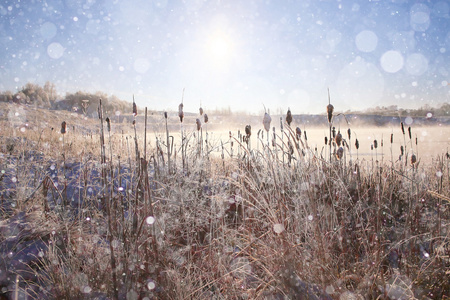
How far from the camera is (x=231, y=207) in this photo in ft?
8.51

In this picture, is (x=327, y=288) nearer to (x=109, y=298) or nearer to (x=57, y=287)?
(x=109, y=298)

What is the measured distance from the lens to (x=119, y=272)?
1.40 meters

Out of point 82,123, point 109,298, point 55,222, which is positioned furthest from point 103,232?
point 82,123

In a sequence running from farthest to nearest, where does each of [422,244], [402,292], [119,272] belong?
[422,244], [119,272], [402,292]

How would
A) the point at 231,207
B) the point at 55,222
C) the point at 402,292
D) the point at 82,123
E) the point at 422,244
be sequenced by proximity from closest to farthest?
the point at 402,292 < the point at 422,244 < the point at 55,222 < the point at 231,207 < the point at 82,123

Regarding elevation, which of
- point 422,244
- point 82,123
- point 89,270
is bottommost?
point 422,244

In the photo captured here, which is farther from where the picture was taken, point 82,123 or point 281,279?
point 82,123

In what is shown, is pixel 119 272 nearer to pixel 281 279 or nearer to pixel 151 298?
pixel 151 298

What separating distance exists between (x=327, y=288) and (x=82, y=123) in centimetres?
1414

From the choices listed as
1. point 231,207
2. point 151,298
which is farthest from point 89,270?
point 231,207

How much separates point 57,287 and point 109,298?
25 centimetres

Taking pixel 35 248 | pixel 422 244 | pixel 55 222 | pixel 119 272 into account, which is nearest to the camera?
pixel 119 272

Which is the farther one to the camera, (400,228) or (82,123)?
(82,123)

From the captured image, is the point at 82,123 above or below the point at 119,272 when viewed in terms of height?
above
